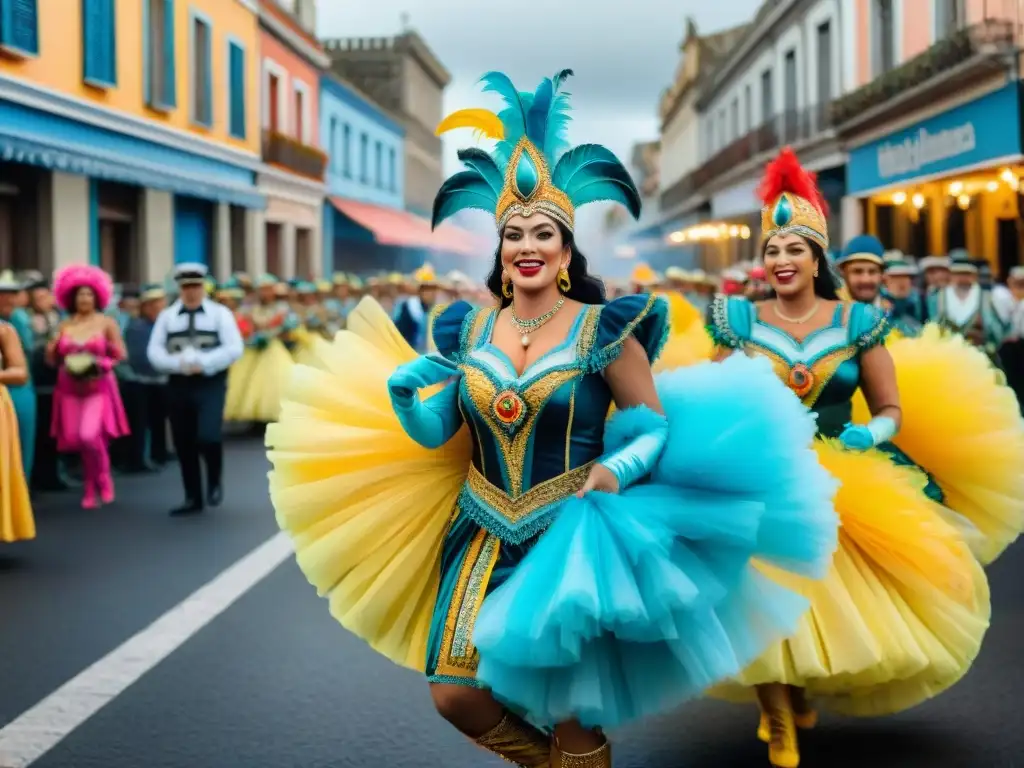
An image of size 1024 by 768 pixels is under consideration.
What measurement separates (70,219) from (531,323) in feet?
58.6

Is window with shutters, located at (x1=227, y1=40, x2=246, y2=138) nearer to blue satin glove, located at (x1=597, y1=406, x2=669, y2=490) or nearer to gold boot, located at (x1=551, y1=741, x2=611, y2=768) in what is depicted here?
blue satin glove, located at (x1=597, y1=406, x2=669, y2=490)

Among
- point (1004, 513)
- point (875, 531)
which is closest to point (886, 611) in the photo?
point (875, 531)

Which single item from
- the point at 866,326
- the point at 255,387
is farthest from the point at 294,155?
the point at 866,326

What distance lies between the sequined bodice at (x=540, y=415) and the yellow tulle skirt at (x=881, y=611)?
3.61 ft

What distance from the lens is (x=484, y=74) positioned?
13.5ft

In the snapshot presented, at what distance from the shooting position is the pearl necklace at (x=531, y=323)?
4125 mm

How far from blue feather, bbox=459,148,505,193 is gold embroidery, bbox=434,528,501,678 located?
106 cm

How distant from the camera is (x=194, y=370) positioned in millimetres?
10695

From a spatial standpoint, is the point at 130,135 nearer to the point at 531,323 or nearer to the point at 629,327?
the point at 531,323

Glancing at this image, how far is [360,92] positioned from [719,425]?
148ft

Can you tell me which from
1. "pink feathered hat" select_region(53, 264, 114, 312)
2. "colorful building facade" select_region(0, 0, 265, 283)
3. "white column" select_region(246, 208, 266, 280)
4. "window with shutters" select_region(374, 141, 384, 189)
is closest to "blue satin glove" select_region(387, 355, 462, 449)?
"pink feathered hat" select_region(53, 264, 114, 312)

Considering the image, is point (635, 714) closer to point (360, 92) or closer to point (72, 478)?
point (72, 478)

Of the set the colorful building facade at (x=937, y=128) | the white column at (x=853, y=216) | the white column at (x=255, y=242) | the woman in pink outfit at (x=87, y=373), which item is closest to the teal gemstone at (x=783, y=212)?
the woman in pink outfit at (x=87, y=373)

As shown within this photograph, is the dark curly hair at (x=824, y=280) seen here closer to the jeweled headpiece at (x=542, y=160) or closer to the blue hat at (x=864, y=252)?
the jeweled headpiece at (x=542, y=160)
